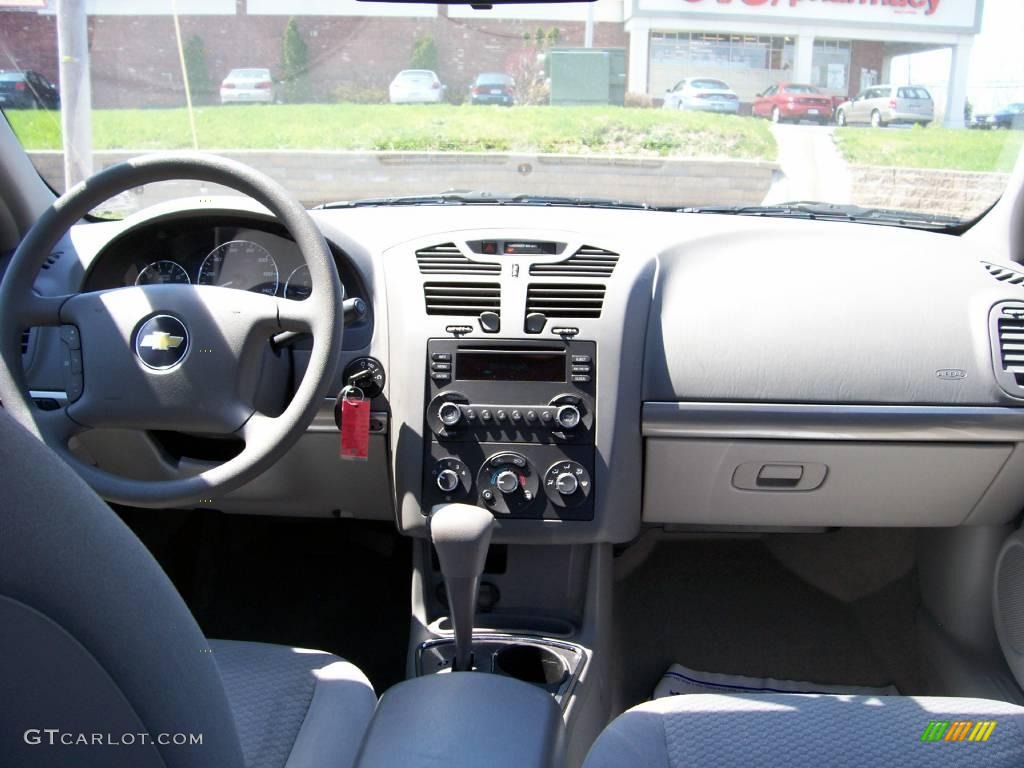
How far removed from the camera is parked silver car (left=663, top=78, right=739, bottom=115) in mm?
3072

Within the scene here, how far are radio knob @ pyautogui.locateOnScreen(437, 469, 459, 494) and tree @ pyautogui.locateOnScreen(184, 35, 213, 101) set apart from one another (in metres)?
1.89

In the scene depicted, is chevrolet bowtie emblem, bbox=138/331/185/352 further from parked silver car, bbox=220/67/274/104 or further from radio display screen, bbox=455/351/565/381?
parked silver car, bbox=220/67/274/104

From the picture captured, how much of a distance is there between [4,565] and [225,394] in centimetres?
121

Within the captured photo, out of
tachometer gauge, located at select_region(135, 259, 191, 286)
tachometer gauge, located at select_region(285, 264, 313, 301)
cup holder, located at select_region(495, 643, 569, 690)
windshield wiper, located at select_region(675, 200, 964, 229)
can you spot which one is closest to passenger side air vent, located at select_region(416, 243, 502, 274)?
tachometer gauge, located at select_region(285, 264, 313, 301)

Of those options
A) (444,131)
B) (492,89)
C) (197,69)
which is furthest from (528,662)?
(197,69)

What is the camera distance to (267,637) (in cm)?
307

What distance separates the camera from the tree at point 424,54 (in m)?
3.17

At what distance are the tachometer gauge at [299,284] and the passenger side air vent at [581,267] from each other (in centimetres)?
57

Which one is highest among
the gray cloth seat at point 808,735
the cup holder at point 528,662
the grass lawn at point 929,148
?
the grass lawn at point 929,148

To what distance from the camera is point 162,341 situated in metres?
2.04

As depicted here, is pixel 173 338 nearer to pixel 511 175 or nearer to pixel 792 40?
pixel 511 175

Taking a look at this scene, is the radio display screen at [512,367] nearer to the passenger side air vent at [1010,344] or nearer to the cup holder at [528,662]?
the cup holder at [528,662]

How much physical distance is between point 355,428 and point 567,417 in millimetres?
489

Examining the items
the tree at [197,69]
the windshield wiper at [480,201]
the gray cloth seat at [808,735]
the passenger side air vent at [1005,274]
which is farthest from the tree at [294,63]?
the gray cloth seat at [808,735]
